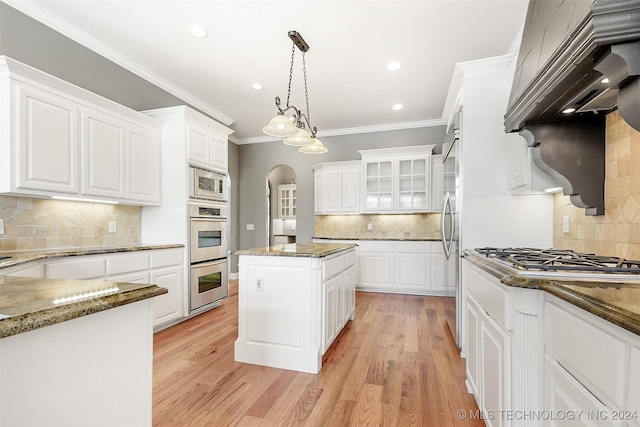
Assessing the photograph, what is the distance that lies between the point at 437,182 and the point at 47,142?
4796 mm

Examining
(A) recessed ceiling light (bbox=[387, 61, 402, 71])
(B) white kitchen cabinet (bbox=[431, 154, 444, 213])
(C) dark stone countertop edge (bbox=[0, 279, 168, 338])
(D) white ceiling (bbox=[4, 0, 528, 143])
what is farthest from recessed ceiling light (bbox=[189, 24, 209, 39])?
(B) white kitchen cabinet (bbox=[431, 154, 444, 213])

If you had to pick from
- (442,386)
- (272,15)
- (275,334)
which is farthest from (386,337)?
(272,15)

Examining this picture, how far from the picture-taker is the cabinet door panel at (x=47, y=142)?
2.20m

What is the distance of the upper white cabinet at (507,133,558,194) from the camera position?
1911 millimetres

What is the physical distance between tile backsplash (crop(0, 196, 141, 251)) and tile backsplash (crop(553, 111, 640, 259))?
4.11m

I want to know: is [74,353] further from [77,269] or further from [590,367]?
[77,269]

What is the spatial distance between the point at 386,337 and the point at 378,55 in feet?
9.65

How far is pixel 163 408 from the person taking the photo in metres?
1.83

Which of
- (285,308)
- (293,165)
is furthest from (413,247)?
(285,308)

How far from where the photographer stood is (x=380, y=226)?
5395 millimetres

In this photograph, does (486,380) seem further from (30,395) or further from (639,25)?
(30,395)

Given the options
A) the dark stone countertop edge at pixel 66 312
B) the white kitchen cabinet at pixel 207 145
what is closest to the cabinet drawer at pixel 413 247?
the white kitchen cabinet at pixel 207 145

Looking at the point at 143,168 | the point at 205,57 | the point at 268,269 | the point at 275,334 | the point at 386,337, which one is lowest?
the point at 386,337

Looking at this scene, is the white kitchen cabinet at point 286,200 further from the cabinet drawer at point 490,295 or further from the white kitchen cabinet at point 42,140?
the cabinet drawer at point 490,295
